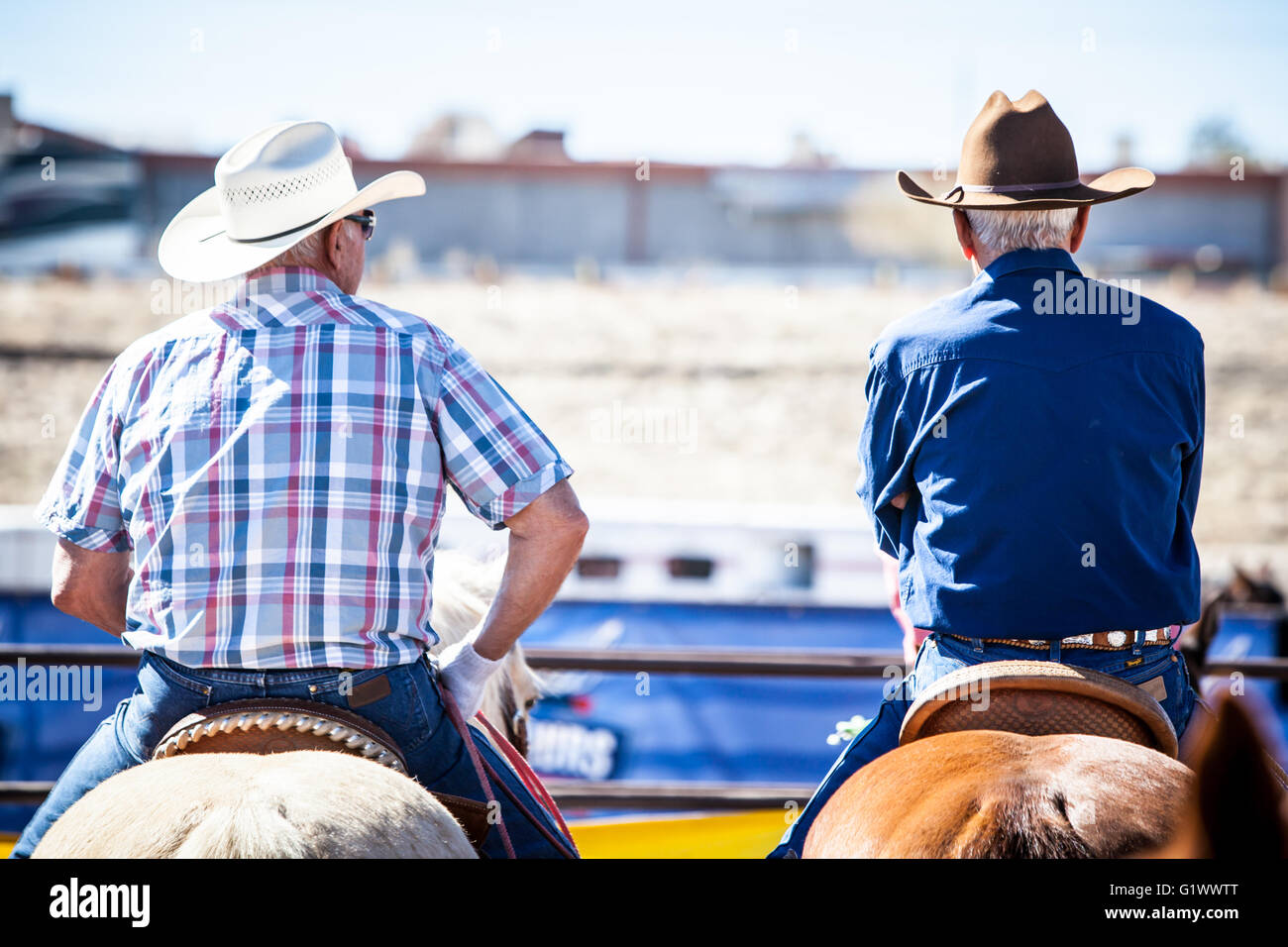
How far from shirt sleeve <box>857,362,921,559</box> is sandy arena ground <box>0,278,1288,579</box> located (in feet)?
49.7

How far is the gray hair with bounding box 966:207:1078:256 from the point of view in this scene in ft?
7.43

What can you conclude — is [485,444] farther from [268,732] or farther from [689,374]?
[689,374]

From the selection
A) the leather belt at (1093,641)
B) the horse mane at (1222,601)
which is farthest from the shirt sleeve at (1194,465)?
the horse mane at (1222,601)

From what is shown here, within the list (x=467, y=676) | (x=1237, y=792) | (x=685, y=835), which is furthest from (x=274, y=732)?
(x=685, y=835)

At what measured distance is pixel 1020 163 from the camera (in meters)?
2.28

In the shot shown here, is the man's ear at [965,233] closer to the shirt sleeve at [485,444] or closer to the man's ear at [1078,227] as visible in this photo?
the man's ear at [1078,227]

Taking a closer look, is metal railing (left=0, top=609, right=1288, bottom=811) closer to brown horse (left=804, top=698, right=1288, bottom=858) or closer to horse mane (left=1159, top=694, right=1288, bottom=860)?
brown horse (left=804, top=698, right=1288, bottom=858)

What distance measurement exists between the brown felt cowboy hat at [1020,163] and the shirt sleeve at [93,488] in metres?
1.73

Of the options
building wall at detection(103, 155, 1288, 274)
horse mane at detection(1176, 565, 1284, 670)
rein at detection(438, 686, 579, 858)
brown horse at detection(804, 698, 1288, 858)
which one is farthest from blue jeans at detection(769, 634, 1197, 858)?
building wall at detection(103, 155, 1288, 274)

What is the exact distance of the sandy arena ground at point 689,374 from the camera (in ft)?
60.5

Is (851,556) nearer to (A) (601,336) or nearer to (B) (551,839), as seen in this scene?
(B) (551,839)

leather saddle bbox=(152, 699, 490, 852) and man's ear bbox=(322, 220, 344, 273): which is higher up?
man's ear bbox=(322, 220, 344, 273)

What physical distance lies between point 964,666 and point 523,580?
87cm

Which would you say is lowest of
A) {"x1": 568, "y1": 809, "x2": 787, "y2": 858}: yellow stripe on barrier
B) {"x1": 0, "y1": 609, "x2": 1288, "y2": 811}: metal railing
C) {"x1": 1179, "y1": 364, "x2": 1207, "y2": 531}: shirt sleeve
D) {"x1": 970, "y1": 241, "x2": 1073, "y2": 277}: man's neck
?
{"x1": 568, "y1": 809, "x2": 787, "y2": 858}: yellow stripe on barrier
